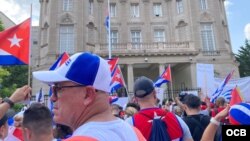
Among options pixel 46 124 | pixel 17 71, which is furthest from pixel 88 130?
pixel 17 71

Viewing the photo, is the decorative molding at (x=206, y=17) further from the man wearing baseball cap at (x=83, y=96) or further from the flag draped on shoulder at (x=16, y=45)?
the man wearing baseball cap at (x=83, y=96)

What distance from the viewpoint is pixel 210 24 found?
33.1 m

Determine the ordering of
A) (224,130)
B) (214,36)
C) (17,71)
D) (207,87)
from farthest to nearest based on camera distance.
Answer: (17,71) → (214,36) → (207,87) → (224,130)

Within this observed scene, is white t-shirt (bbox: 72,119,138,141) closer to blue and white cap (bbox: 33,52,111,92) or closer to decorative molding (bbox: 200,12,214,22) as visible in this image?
blue and white cap (bbox: 33,52,111,92)

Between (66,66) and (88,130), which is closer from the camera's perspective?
(88,130)

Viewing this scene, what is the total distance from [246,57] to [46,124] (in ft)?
161

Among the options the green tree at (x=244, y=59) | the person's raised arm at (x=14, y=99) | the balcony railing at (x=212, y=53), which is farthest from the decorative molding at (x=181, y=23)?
the person's raised arm at (x=14, y=99)

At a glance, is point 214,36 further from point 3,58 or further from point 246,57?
point 3,58

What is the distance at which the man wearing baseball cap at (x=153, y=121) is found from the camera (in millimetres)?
3469

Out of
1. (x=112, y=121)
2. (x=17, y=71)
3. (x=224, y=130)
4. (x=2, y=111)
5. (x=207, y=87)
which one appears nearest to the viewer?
(x=112, y=121)

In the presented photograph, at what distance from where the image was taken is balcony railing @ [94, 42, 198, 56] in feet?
94.6

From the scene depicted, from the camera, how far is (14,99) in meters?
3.55

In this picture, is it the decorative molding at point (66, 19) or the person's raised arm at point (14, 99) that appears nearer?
the person's raised arm at point (14, 99)

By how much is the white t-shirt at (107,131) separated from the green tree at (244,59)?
47.2 metres
